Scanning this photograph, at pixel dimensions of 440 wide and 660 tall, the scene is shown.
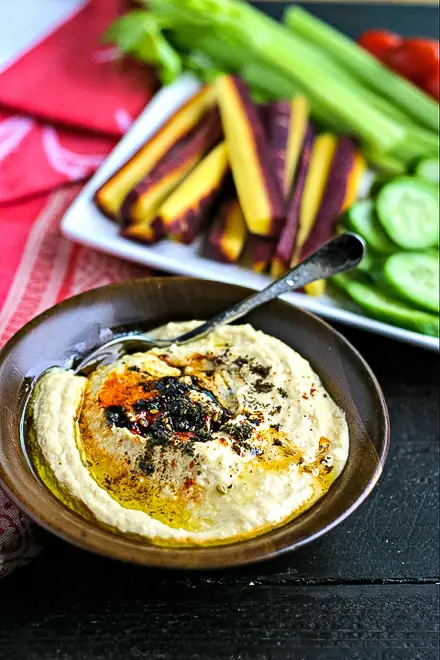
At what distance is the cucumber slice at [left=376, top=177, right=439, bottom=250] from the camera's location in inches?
133

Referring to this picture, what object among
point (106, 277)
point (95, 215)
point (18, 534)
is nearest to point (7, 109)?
point (95, 215)

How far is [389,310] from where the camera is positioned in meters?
3.08

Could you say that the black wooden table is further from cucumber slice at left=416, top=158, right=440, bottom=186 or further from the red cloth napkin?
cucumber slice at left=416, top=158, right=440, bottom=186

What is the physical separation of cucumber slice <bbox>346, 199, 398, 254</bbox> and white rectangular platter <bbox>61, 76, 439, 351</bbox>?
325 mm

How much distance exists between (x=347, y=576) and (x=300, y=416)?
49 centimetres

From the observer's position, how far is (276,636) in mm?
2203

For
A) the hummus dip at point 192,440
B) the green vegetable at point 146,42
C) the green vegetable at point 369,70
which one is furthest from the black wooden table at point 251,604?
the green vegetable at point 146,42

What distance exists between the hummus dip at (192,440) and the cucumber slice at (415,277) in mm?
785

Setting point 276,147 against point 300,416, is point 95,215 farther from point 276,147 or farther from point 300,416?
point 300,416

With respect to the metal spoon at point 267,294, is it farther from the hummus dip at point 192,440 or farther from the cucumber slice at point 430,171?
the cucumber slice at point 430,171

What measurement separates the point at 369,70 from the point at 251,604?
3.17 metres

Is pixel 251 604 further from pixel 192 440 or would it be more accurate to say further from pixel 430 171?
pixel 430 171

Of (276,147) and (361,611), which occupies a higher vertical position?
(276,147)

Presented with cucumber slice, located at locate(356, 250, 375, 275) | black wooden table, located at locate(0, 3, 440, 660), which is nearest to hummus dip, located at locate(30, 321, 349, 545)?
black wooden table, located at locate(0, 3, 440, 660)
